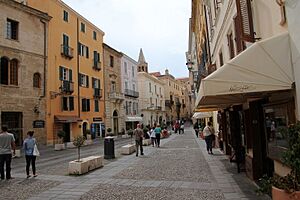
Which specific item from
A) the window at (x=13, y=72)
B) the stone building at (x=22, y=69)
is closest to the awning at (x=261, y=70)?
the stone building at (x=22, y=69)

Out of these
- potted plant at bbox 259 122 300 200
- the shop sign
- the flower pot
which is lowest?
the flower pot

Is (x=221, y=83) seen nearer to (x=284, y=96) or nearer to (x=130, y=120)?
(x=284, y=96)

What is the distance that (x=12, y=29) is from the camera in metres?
25.9

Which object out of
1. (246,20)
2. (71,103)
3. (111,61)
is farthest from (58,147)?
(111,61)

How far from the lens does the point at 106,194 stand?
26.0 ft

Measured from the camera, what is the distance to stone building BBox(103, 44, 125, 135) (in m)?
44.0

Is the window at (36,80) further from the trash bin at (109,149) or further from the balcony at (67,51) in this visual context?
the trash bin at (109,149)

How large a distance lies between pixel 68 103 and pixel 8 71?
9.11 m

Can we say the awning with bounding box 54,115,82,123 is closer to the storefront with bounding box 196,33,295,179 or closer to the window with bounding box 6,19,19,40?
the window with bounding box 6,19,19,40

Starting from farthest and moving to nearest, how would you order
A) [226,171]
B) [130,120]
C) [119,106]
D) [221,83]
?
[130,120] < [119,106] < [226,171] < [221,83]

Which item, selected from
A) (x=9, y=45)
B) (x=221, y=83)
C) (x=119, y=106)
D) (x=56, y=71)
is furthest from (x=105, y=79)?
(x=221, y=83)

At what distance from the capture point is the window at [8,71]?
24.2m

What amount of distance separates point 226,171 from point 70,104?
83.9ft

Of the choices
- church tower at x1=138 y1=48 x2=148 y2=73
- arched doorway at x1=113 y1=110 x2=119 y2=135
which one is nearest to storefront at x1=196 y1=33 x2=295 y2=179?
arched doorway at x1=113 y1=110 x2=119 y2=135
